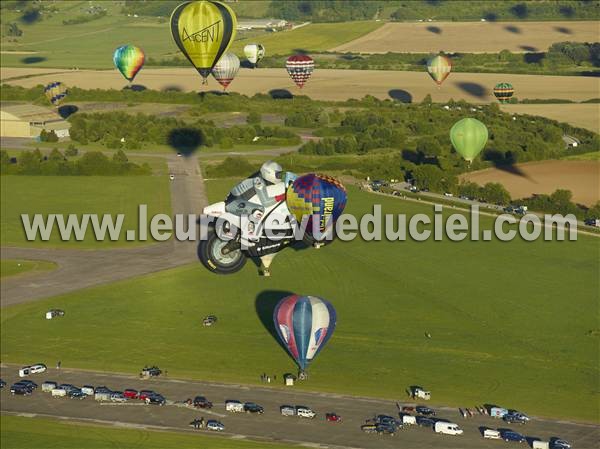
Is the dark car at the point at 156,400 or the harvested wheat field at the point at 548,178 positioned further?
the harvested wheat field at the point at 548,178

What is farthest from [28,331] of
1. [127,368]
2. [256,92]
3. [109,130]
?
[256,92]

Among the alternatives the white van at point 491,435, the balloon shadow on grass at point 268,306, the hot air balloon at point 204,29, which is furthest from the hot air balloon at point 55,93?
the white van at point 491,435

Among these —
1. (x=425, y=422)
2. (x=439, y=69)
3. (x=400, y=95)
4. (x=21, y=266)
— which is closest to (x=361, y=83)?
(x=400, y=95)

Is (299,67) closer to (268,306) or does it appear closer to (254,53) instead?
(254,53)

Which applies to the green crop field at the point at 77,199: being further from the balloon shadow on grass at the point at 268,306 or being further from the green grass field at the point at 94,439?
the green grass field at the point at 94,439

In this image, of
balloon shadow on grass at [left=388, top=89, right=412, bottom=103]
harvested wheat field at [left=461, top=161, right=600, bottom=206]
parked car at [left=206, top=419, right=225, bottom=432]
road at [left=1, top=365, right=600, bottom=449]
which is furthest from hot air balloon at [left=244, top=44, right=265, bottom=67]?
parked car at [left=206, top=419, right=225, bottom=432]

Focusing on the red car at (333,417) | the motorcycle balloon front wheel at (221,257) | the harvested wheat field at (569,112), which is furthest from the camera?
the harvested wheat field at (569,112)
